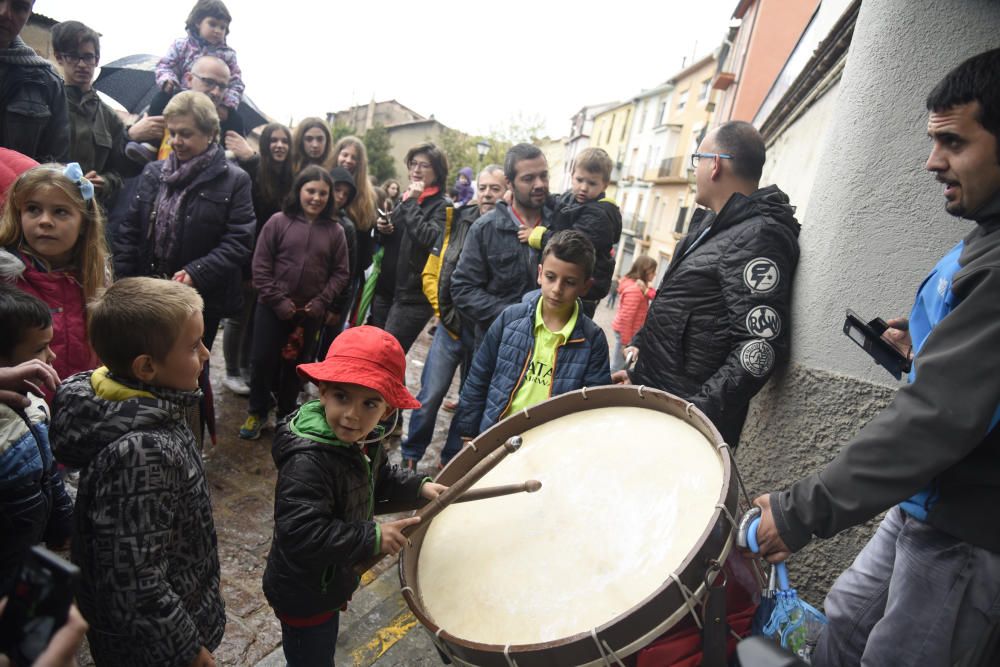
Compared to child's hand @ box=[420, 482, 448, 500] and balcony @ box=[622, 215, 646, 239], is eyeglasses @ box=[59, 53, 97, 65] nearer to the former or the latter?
child's hand @ box=[420, 482, 448, 500]

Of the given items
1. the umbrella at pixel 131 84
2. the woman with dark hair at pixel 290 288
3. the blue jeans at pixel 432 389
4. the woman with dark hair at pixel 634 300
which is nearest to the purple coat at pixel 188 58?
the umbrella at pixel 131 84

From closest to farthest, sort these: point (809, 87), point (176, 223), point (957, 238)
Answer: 1. point (957, 238)
2. point (176, 223)
3. point (809, 87)

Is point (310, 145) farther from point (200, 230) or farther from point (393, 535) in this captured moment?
point (393, 535)

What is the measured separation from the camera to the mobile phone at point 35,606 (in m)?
0.84

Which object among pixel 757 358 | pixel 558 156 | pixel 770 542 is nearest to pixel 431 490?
pixel 770 542

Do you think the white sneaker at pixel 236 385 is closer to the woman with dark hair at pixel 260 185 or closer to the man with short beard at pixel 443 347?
the woman with dark hair at pixel 260 185

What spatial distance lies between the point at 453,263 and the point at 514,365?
137 centimetres

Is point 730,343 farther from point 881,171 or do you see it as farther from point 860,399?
point 881,171

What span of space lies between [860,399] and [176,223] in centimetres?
382

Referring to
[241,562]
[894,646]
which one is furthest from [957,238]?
[241,562]

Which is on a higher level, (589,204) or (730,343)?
(589,204)

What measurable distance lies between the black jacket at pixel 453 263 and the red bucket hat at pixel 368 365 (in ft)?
6.56

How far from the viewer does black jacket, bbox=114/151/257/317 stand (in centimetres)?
381

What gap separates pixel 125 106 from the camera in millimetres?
5570
